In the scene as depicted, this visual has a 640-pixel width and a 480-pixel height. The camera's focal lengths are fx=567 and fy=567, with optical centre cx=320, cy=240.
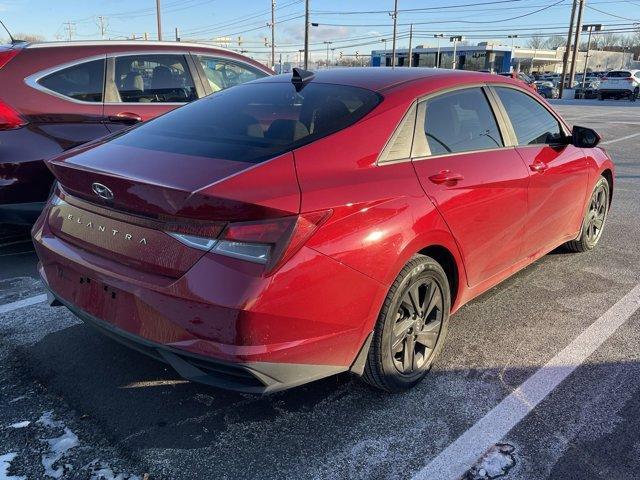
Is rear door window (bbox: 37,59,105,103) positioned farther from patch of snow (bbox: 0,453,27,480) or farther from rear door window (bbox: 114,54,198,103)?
patch of snow (bbox: 0,453,27,480)

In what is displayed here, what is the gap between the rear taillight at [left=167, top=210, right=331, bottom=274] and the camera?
2.12 metres

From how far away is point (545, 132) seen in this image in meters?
4.11

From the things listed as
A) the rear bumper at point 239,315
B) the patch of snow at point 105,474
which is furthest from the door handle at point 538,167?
the patch of snow at point 105,474

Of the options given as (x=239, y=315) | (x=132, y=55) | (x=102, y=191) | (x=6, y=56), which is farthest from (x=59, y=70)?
(x=239, y=315)

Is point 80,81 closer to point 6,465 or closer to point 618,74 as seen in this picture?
point 6,465


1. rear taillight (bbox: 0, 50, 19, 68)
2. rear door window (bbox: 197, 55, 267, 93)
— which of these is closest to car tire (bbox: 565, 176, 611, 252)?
rear door window (bbox: 197, 55, 267, 93)

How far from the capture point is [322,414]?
8.90 feet

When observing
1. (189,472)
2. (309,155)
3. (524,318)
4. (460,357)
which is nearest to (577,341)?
(524,318)

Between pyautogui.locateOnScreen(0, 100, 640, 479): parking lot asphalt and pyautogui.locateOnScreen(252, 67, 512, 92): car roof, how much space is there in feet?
5.15

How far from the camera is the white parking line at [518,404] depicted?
2379 millimetres

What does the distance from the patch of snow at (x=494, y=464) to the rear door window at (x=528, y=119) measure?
2068mm

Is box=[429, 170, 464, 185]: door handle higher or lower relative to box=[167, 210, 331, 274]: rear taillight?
higher

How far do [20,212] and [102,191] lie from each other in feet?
8.04

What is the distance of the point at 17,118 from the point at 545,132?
400 cm
